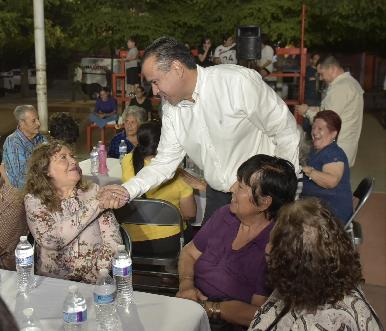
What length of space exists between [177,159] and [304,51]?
21.8 feet

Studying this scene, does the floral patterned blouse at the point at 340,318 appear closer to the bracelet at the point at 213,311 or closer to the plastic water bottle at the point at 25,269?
the bracelet at the point at 213,311

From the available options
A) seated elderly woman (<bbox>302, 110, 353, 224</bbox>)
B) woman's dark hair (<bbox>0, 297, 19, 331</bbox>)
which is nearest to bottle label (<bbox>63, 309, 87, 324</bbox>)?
woman's dark hair (<bbox>0, 297, 19, 331</bbox>)

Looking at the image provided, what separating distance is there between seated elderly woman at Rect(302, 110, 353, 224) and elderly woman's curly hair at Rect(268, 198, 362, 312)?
204 centimetres

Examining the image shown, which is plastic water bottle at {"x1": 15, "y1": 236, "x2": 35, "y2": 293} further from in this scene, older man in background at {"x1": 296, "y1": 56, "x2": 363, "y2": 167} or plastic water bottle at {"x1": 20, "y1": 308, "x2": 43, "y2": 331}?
older man in background at {"x1": 296, "y1": 56, "x2": 363, "y2": 167}

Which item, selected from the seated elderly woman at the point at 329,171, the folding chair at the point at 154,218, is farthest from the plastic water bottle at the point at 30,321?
the seated elderly woman at the point at 329,171

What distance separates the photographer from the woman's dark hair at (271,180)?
260 cm

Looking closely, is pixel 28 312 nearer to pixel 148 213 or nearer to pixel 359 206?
pixel 148 213

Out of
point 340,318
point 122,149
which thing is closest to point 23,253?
point 340,318

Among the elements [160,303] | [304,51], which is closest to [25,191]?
[160,303]

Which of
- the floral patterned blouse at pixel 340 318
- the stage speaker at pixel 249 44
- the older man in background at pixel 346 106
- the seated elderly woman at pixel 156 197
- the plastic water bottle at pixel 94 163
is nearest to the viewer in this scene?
the floral patterned blouse at pixel 340 318

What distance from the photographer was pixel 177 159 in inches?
129

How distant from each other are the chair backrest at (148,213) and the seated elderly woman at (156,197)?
85mm

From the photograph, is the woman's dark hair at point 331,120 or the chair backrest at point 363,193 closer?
the chair backrest at point 363,193

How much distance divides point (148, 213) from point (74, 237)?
0.74m
